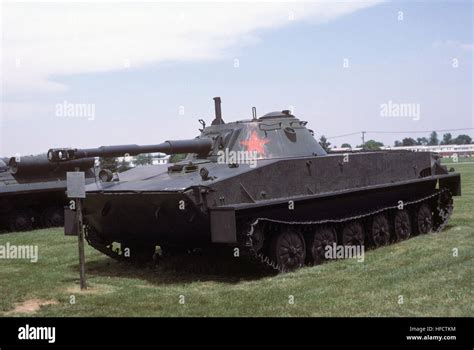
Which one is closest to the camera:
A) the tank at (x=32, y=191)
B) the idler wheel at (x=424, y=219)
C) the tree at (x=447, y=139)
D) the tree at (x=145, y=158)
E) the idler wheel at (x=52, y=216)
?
the tree at (x=145, y=158)

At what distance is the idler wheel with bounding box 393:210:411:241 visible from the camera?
47.7 feet

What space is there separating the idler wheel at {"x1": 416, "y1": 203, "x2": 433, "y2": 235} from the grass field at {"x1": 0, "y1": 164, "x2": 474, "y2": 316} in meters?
1.67

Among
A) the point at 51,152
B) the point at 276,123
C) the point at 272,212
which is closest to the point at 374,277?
the point at 272,212

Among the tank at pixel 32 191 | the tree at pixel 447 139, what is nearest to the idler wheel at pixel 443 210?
the tank at pixel 32 191

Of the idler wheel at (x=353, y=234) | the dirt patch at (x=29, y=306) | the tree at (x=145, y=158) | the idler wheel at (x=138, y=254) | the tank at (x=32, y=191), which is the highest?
the tree at (x=145, y=158)

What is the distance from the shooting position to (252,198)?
10656 millimetres

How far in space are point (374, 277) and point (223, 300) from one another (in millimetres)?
2547

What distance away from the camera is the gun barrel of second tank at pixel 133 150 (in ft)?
32.7

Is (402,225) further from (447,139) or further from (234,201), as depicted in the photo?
(447,139)

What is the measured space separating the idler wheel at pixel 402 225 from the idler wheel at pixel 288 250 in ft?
12.1

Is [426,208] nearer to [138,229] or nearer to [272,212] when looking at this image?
[272,212]

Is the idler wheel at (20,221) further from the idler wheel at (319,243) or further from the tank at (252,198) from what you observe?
the idler wheel at (319,243)

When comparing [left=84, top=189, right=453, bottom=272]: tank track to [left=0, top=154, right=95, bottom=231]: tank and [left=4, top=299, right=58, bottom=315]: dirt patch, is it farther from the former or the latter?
[left=0, top=154, right=95, bottom=231]: tank

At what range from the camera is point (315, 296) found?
909 cm
